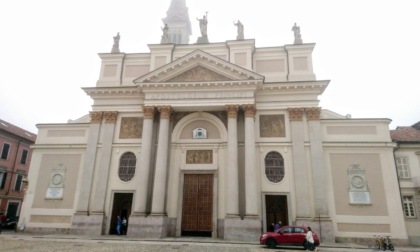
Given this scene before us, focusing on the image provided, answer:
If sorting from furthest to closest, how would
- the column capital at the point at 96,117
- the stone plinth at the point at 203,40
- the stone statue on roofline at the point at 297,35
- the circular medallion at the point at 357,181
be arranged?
the stone plinth at the point at 203,40 → the stone statue on roofline at the point at 297,35 → the column capital at the point at 96,117 → the circular medallion at the point at 357,181

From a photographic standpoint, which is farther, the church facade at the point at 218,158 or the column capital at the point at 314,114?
the column capital at the point at 314,114

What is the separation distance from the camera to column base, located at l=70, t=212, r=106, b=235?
21234mm

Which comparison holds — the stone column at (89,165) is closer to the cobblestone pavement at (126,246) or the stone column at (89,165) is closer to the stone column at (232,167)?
the cobblestone pavement at (126,246)

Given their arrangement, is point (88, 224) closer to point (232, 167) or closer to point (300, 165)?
point (232, 167)

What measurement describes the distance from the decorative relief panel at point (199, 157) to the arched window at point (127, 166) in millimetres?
4255

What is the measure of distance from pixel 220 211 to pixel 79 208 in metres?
10.4

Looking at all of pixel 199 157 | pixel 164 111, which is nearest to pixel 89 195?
pixel 164 111

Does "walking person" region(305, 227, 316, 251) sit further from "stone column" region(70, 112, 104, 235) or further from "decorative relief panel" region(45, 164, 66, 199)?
"decorative relief panel" region(45, 164, 66, 199)

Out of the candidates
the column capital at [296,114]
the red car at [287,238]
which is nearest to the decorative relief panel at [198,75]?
the column capital at [296,114]

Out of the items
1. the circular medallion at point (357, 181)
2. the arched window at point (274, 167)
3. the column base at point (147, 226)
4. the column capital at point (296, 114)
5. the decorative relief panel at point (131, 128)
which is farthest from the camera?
the decorative relief panel at point (131, 128)

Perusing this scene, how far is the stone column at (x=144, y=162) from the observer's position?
20.9 m

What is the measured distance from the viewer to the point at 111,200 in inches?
883

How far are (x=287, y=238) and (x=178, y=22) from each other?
48005 millimetres

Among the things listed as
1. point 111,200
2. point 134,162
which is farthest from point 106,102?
point 111,200
